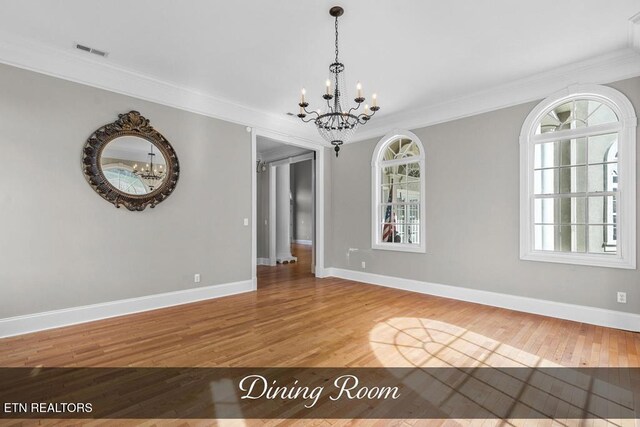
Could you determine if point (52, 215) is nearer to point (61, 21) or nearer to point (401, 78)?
point (61, 21)

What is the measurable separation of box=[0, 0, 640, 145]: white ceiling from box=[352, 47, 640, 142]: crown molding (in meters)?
0.04

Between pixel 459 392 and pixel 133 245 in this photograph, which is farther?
pixel 133 245

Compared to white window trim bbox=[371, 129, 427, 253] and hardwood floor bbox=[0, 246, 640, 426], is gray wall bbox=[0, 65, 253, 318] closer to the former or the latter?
hardwood floor bbox=[0, 246, 640, 426]

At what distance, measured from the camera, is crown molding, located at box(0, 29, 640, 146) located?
10.6 feet

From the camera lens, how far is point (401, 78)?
402 cm

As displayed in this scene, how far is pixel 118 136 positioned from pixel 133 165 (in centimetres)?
39

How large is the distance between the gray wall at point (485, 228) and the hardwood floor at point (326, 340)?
43cm

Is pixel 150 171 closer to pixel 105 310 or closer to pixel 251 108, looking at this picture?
pixel 105 310

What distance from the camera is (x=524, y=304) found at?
3982 mm

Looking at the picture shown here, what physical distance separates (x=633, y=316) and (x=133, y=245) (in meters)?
6.03

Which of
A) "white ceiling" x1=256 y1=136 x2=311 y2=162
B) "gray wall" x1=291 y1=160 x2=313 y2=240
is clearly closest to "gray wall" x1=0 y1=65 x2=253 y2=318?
"white ceiling" x1=256 y1=136 x2=311 y2=162

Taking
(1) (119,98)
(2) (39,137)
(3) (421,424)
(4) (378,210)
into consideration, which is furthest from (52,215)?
(4) (378,210)

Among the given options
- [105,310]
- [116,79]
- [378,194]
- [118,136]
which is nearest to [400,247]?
[378,194]

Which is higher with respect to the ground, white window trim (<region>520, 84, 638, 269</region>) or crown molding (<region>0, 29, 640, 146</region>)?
crown molding (<region>0, 29, 640, 146</region>)
